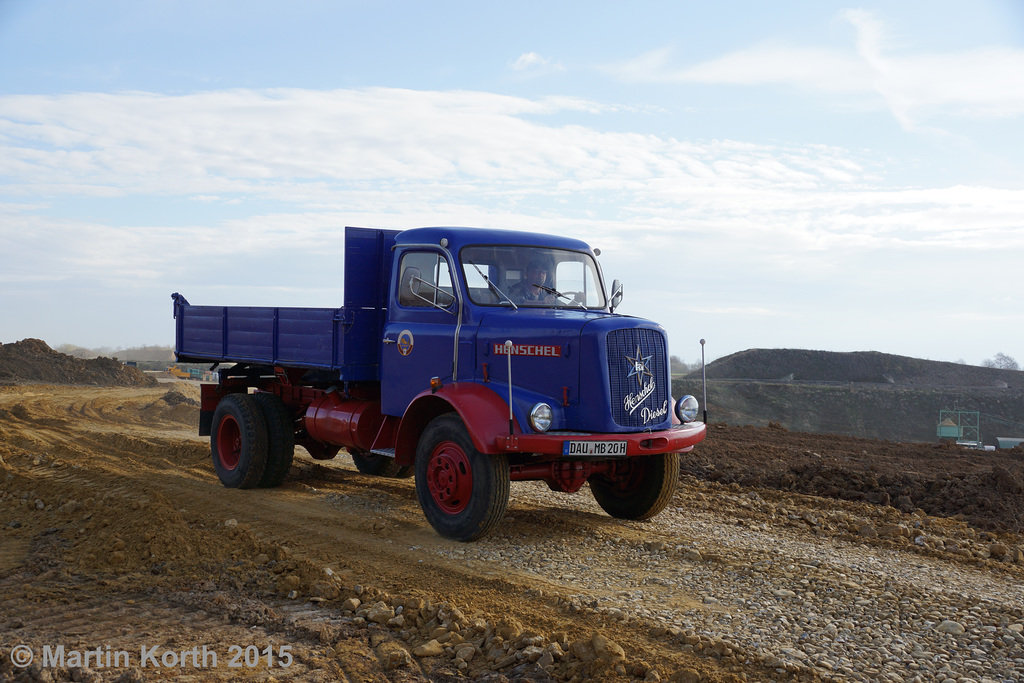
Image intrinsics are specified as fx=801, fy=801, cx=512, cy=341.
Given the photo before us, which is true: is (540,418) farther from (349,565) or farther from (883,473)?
(883,473)

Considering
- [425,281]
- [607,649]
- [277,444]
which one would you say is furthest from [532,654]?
[277,444]

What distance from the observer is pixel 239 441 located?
10.7 m

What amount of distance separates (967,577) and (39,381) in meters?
34.2

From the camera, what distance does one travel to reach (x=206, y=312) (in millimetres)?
11367

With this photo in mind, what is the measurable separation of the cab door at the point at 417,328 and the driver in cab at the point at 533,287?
0.63m

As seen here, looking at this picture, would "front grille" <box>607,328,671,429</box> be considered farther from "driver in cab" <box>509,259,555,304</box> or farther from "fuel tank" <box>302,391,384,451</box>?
"fuel tank" <box>302,391,384,451</box>

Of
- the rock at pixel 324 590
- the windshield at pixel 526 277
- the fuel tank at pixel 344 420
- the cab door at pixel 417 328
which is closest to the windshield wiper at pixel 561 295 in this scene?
the windshield at pixel 526 277

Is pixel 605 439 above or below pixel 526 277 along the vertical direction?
below

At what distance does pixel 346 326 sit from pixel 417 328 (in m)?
1.11

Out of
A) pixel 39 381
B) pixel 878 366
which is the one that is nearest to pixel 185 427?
pixel 39 381

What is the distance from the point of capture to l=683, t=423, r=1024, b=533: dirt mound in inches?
374

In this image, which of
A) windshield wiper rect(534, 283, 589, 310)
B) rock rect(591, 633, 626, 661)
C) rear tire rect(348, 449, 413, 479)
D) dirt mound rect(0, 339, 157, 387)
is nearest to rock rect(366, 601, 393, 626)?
rock rect(591, 633, 626, 661)

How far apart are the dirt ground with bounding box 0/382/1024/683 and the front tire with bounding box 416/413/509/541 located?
0.77 ft

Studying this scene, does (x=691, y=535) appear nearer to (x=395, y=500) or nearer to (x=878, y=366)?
(x=395, y=500)
